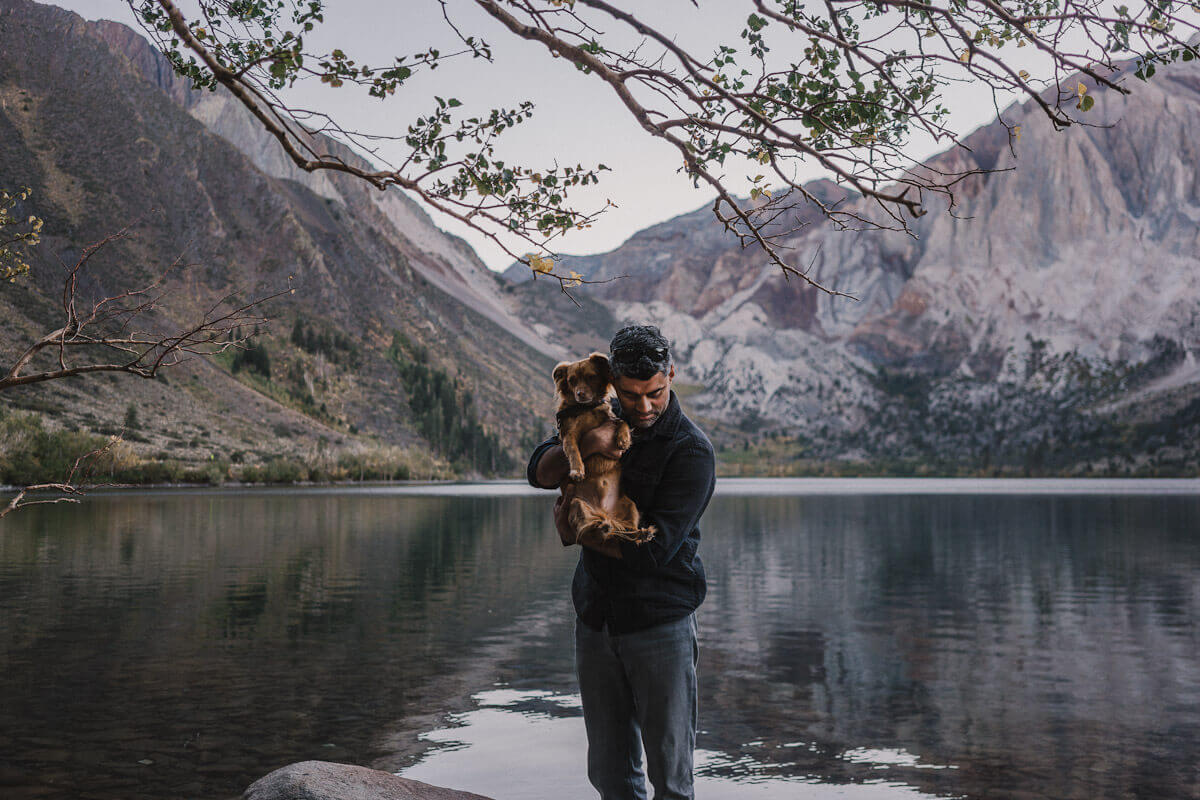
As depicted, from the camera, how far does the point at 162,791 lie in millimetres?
9227

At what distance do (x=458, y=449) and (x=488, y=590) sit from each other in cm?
15709

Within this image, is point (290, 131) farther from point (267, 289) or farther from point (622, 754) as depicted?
point (267, 289)

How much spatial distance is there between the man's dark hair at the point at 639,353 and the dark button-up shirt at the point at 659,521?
0.24 m

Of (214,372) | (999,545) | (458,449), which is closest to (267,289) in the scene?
(214,372)

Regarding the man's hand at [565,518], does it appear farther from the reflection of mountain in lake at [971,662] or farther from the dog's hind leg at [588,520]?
the reflection of mountain in lake at [971,662]

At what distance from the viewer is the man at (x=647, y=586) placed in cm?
434

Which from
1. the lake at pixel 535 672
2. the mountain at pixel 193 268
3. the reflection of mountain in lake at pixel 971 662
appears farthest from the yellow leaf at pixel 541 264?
the mountain at pixel 193 268

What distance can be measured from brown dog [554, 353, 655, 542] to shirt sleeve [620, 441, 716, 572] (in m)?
0.07

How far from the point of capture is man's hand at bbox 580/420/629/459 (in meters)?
4.21

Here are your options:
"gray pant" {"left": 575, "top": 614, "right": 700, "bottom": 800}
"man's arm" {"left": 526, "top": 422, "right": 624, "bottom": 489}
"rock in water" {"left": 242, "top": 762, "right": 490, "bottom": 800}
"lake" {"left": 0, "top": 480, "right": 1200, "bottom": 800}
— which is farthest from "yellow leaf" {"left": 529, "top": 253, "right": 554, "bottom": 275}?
"lake" {"left": 0, "top": 480, "right": 1200, "bottom": 800}

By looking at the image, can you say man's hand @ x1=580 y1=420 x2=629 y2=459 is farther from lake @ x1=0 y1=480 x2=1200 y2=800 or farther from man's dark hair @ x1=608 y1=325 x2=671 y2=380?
lake @ x1=0 y1=480 x2=1200 y2=800

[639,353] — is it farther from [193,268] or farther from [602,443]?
[193,268]

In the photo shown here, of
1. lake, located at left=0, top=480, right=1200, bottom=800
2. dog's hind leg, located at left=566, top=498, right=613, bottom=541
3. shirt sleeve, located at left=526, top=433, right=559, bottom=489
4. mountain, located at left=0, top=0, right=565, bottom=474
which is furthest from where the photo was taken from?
mountain, located at left=0, top=0, right=565, bottom=474

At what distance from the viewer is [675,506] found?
14.4 feet
